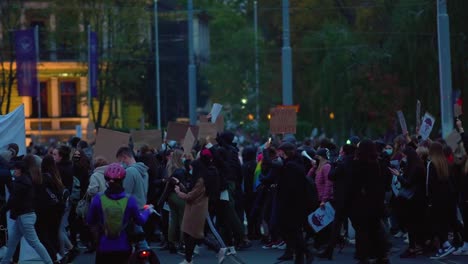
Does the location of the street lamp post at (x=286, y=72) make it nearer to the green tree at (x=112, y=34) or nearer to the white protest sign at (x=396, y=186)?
the white protest sign at (x=396, y=186)

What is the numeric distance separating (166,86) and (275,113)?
153ft

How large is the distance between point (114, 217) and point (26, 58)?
4011 centimetres

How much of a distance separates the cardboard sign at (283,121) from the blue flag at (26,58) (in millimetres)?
27460

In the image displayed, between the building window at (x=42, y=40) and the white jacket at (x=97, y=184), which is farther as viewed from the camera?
the building window at (x=42, y=40)

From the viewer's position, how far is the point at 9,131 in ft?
62.4

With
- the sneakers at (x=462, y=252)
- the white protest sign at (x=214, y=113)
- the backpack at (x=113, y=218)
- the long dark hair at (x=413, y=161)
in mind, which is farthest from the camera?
the white protest sign at (x=214, y=113)

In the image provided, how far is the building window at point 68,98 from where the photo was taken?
245ft

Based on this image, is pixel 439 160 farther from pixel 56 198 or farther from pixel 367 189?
pixel 56 198

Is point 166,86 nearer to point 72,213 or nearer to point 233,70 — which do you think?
point 233,70

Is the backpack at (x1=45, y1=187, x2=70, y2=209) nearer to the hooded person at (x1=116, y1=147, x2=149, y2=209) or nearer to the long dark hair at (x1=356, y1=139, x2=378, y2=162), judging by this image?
the hooded person at (x1=116, y1=147, x2=149, y2=209)

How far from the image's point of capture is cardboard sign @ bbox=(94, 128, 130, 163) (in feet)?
64.4

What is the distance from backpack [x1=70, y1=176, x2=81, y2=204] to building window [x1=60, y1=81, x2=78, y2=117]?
184 feet

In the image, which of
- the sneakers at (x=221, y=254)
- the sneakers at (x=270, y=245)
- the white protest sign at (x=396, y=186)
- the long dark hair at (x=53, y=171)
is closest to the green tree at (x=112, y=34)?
the sneakers at (x=270, y=245)

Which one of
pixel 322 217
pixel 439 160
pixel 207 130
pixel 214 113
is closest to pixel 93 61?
pixel 214 113
